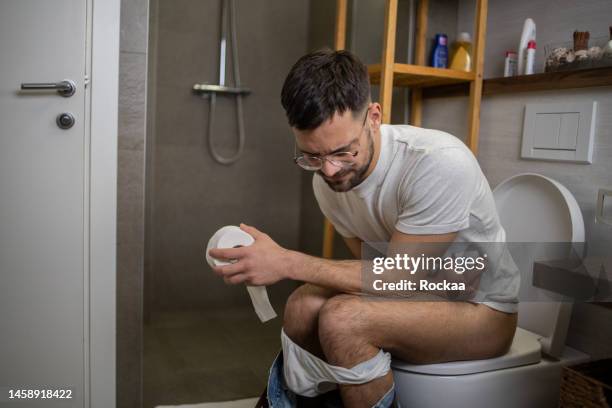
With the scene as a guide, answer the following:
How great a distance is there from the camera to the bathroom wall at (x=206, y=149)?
255 cm

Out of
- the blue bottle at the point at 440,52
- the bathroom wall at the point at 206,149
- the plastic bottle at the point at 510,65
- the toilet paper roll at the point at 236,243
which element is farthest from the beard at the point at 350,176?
the bathroom wall at the point at 206,149

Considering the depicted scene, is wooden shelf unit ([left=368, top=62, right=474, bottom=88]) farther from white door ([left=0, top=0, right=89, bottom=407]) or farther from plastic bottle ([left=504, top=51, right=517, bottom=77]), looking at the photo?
white door ([left=0, top=0, right=89, bottom=407])

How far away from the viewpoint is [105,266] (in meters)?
1.56

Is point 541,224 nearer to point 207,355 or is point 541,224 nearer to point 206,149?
point 207,355

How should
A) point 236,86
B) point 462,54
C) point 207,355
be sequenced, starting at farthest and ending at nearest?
point 236,86, point 207,355, point 462,54

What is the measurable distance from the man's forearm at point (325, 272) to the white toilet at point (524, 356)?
204 mm

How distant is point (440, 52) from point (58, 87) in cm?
121

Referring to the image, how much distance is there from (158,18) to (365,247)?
157cm

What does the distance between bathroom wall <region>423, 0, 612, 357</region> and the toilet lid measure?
0.39ft

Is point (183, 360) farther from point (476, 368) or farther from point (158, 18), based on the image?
point (158, 18)

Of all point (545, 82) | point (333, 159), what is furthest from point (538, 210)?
point (333, 159)

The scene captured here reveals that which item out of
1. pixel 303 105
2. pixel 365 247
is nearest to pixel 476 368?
pixel 365 247

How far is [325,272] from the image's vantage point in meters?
1.21

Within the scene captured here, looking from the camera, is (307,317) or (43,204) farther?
(43,204)
